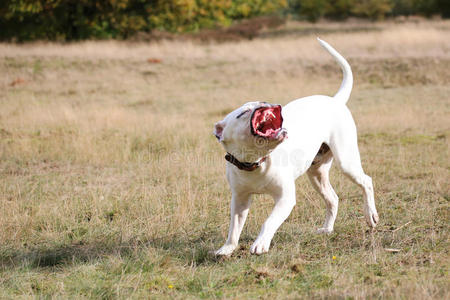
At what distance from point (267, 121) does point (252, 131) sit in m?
0.11

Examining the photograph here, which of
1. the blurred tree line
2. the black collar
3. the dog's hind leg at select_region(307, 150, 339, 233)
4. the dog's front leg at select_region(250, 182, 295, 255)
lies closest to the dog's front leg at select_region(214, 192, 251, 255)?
the dog's front leg at select_region(250, 182, 295, 255)

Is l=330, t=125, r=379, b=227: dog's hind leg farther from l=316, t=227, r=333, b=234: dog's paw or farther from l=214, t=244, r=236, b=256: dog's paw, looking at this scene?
l=214, t=244, r=236, b=256: dog's paw

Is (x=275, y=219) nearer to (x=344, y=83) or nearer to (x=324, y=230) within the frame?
(x=324, y=230)

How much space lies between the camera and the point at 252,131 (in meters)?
3.47

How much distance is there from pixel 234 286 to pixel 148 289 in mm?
603

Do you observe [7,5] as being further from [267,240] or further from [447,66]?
[267,240]

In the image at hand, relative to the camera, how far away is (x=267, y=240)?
390 cm

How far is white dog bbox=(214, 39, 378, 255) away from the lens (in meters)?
3.53

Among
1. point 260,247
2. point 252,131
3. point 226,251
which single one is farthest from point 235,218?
point 252,131

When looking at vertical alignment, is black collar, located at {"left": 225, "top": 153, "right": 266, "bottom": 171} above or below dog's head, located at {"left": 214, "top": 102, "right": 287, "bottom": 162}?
below

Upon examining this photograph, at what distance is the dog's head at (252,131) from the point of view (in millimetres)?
3449

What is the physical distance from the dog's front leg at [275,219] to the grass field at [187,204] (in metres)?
0.30

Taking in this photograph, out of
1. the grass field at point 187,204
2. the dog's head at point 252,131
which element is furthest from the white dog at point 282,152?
the grass field at point 187,204

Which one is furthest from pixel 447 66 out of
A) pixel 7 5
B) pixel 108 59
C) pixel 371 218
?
pixel 7 5
